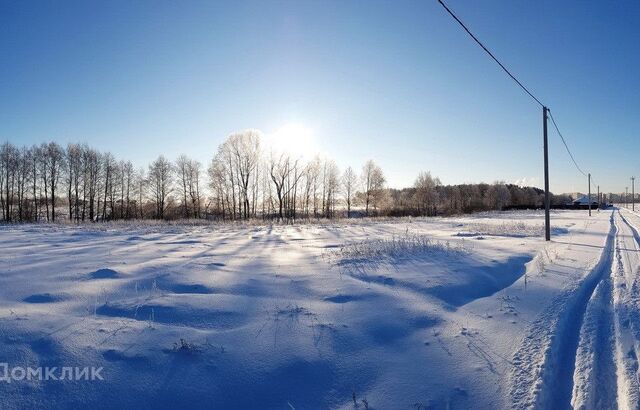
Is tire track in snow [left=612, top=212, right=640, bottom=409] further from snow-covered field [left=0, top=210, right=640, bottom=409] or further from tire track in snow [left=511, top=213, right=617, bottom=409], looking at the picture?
tire track in snow [left=511, top=213, right=617, bottom=409]

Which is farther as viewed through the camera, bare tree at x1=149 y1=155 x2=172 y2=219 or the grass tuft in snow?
bare tree at x1=149 y1=155 x2=172 y2=219

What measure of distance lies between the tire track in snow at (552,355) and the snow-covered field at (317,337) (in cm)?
2

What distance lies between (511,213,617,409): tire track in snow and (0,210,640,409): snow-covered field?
2 cm

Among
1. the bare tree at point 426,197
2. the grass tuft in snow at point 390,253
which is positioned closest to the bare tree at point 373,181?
the bare tree at point 426,197

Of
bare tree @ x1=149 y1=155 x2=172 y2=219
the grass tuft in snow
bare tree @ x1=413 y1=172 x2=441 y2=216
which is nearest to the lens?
the grass tuft in snow

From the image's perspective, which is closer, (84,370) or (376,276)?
(84,370)

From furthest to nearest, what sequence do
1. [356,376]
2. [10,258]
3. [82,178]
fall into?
[82,178] → [10,258] → [356,376]

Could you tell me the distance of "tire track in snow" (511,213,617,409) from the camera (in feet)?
9.97

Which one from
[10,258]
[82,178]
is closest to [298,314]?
[10,258]

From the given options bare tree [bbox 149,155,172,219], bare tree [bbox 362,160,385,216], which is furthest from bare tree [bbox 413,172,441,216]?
bare tree [bbox 149,155,172,219]

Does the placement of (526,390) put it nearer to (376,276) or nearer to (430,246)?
(376,276)

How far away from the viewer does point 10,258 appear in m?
8.60

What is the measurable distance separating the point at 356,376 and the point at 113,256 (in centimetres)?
860

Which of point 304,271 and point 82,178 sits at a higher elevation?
point 82,178
